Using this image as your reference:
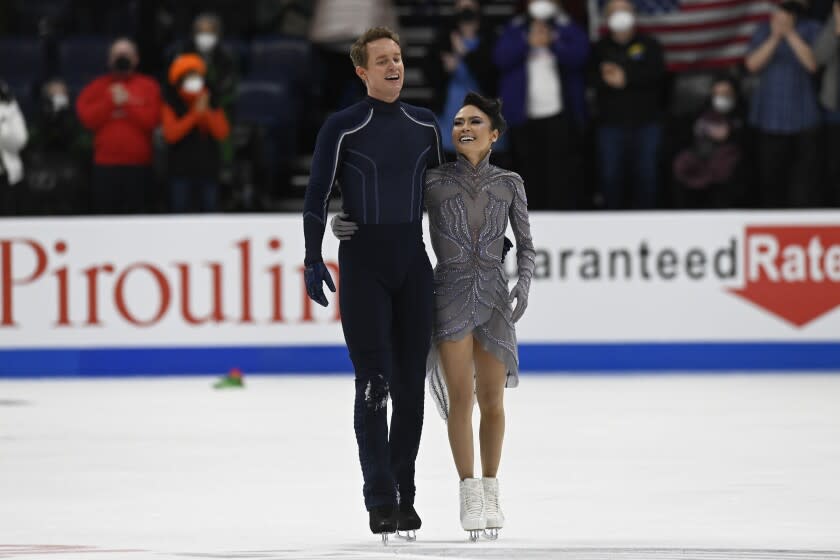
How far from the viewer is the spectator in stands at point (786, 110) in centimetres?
1260

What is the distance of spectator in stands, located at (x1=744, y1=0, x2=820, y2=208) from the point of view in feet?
41.3

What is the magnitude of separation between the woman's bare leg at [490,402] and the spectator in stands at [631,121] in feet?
23.1

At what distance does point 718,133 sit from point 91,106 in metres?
4.48

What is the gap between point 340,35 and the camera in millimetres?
14133

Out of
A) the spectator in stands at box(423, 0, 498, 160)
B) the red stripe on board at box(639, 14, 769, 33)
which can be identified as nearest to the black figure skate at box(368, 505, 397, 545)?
the spectator in stands at box(423, 0, 498, 160)

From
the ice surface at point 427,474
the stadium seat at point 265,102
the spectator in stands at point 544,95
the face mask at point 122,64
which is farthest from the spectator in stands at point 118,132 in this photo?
the spectator in stands at point 544,95

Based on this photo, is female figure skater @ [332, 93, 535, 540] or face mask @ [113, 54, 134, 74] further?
face mask @ [113, 54, 134, 74]

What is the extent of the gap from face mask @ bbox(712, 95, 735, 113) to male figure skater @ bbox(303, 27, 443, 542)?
7.57 meters

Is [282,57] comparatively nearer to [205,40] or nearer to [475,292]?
[205,40]

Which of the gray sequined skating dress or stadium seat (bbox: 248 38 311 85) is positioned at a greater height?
stadium seat (bbox: 248 38 311 85)

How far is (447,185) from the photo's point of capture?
18.8 ft

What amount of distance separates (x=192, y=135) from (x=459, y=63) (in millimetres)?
1992

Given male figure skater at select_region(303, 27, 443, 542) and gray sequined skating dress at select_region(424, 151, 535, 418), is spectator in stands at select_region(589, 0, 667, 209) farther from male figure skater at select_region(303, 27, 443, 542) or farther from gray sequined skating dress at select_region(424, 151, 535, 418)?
male figure skater at select_region(303, 27, 443, 542)

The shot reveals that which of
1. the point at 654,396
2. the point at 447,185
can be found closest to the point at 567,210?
the point at 654,396
